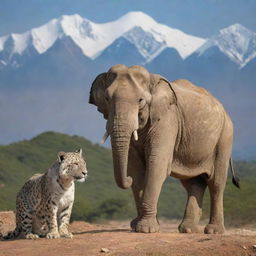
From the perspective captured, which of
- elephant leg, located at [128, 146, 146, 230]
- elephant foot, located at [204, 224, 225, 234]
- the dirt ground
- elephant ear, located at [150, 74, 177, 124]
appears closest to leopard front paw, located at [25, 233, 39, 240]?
the dirt ground

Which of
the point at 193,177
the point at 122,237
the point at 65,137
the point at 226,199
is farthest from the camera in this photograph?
the point at 65,137

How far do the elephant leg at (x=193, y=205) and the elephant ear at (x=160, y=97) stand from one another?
6.04 ft

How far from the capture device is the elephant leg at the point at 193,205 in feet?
44.4

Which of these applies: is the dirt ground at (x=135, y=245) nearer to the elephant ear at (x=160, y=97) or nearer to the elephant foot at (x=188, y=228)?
the elephant foot at (x=188, y=228)

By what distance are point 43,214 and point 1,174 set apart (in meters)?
37.0

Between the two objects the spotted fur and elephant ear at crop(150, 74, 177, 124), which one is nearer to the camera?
the spotted fur

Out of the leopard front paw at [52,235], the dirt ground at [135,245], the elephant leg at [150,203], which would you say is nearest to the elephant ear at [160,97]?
the elephant leg at [150,203]

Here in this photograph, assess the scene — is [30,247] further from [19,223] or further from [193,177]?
[193,177]

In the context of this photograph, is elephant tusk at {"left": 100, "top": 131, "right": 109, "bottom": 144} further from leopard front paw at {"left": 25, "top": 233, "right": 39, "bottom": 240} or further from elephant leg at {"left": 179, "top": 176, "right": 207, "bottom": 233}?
elephant leg at {"left": 179, "top": 176, "right": 207, "bottom": 233}

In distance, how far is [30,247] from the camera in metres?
11.3

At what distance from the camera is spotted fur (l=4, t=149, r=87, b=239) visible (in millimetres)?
11984

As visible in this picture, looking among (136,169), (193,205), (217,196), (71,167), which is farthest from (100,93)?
(217,196)

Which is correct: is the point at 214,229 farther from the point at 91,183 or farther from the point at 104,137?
the point at 91,183

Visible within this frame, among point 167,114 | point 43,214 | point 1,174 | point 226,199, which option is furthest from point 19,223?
point 1,174
